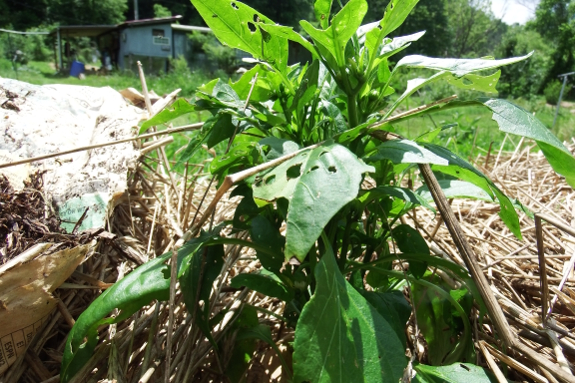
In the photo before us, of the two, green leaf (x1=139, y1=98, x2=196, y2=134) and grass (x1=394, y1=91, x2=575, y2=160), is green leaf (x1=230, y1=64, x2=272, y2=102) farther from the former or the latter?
grass (x1=394, y1=91, x2=575, y2=160)

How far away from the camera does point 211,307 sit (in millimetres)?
1003

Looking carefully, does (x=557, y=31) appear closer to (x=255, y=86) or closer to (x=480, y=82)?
(x=480, y=82)

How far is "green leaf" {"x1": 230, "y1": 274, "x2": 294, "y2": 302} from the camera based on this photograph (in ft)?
2.52

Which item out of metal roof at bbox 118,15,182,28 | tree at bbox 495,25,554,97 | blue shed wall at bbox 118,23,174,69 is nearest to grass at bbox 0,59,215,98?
metal roof at bbox 118,15,182,28

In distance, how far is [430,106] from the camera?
75 cm

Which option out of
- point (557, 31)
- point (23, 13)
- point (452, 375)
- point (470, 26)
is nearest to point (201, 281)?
point (452, 375)

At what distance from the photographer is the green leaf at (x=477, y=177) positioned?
67cm

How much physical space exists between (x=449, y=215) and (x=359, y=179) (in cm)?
22

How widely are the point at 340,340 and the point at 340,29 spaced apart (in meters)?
0.45

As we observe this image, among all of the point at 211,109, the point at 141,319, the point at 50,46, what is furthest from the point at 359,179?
the point at 50,46

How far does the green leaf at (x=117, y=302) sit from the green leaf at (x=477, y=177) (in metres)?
0.43

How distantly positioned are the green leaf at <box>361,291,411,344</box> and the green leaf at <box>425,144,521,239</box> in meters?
0.24

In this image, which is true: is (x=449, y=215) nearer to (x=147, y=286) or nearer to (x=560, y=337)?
(x=560, y=337)

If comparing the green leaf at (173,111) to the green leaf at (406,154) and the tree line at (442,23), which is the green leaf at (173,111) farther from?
the tree line at (442,23)
